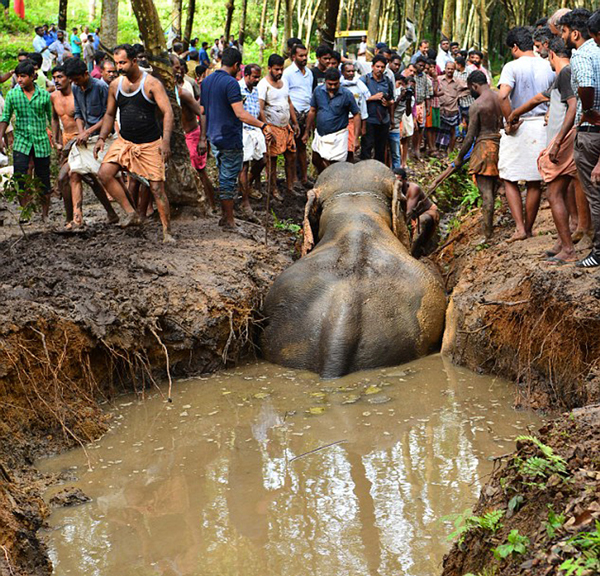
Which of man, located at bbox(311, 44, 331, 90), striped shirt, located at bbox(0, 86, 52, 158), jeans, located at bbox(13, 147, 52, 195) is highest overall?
man, located at bbox(311, 44, 331, 90)

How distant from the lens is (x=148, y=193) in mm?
9562

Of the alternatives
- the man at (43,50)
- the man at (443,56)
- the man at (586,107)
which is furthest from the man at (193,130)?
the man at (43,50)

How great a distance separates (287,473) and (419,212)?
5.30 m

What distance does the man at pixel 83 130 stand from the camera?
906cm

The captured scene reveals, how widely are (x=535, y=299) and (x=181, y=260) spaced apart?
3312 mm

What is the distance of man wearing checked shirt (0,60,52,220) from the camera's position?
10227 millimetres

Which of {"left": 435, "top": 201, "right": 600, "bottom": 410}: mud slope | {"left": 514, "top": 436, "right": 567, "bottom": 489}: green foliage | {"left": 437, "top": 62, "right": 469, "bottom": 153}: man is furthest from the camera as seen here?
{"left": 437, "top": 62, "right": 469, "bottom": 153}: man

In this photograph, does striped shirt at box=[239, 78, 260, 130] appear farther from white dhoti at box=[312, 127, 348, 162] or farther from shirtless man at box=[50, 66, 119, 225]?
shirtless man at box=[50, 66, 119, 225]

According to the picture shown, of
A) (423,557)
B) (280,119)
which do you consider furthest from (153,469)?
(280,119)

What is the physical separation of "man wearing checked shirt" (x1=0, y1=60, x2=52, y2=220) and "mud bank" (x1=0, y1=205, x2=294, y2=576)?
178 centimetres

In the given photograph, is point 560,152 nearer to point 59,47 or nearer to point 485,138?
point 485,138

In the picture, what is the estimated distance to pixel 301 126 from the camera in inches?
487

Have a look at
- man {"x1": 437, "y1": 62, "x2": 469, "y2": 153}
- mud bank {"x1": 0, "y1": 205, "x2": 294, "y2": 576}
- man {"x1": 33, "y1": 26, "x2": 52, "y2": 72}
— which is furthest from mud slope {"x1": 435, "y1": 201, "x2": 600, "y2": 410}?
man {"x1": 33, "y1": 26, "x2": 52, "y2": 72}

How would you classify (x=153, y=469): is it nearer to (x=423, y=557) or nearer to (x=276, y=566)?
(x=276, y=566)
